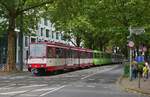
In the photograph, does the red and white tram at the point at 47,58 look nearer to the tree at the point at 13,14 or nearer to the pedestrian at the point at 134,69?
the tree at the point at 13,14

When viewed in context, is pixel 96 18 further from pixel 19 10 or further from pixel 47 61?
pixel 19 10

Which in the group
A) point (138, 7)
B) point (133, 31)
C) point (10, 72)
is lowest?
point (10, 72)

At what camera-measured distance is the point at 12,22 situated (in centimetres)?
4738

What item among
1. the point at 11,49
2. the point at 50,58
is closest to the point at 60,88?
the point at 50,58

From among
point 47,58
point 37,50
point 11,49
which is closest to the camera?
point 47,58

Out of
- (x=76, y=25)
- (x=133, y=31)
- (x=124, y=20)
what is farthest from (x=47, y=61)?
(x=76, y=25)

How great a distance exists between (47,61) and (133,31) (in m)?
11.6

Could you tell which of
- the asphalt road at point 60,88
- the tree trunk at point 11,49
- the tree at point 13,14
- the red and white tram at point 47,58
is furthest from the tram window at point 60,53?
the asphalt road at point 60,88

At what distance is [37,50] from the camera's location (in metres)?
41.5

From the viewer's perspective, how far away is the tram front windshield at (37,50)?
41.1 m

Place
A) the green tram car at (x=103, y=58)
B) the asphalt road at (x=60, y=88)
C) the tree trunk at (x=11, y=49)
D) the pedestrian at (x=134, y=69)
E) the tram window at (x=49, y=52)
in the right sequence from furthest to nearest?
the green tram car at (x=103, y=58)
the tree trunk at (x=11, y=49)
the tram window at (x=49, y=52)
the pedestrian at (x=134, y=69)
the asphalt road at (x=60, y=88)

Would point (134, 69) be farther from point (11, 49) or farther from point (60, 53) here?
point (11, 49)

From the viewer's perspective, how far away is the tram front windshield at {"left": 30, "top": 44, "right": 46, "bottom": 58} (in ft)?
135

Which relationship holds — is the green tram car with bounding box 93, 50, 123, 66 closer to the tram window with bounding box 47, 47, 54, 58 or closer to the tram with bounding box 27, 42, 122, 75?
the tram with bounding box 27, 42, 122, 75
